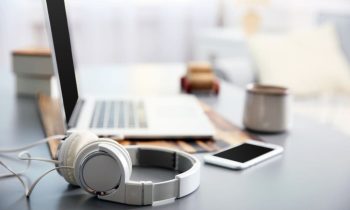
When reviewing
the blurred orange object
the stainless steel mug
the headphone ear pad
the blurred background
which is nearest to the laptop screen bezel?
the headphone ear pad

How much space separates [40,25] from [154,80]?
198 cm

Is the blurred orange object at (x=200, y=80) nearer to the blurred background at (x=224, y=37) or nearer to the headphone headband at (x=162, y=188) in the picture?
the headphone headband at (x=162, y=188)

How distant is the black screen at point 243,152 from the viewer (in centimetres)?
87

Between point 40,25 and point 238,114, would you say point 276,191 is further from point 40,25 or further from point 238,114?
point 40,25

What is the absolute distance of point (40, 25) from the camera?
347 cm

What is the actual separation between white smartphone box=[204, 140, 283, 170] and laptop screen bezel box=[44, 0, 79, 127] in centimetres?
26

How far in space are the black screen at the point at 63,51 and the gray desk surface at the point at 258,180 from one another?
119 millimetres

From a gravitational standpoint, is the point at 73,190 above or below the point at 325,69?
above

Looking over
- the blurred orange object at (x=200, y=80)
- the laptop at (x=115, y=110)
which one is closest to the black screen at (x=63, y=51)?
the laptop at (x=115, y=110)

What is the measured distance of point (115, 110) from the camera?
1.19 metres

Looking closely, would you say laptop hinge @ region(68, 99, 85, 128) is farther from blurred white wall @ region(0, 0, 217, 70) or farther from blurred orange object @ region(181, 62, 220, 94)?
blurred white wall @ region(0, 0, 217, 70)

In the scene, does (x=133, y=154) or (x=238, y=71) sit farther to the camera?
(x=238, y=71)

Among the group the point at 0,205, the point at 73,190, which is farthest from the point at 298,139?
the point at 0,205

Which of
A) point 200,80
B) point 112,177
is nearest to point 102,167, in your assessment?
point 112,177
